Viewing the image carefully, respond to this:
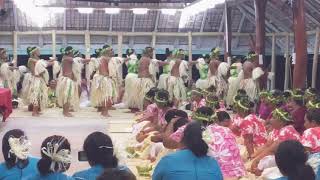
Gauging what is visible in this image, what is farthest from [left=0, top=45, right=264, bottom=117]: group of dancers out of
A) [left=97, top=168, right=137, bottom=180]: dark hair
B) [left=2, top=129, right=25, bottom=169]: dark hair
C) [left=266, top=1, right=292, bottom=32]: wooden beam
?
[left=97, top=168, right=137, bottom=180]: dark hair

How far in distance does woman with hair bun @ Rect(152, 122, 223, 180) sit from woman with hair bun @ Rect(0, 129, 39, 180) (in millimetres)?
709

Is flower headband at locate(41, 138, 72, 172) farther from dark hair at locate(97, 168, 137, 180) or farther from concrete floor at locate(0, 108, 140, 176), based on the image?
concrete floor at locate(0, 108, 140, 176)

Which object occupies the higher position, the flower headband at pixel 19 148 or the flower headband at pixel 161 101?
the flower headband at pixel 19 148

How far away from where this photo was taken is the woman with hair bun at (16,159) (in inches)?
125

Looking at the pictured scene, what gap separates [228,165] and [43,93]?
535 centimetres

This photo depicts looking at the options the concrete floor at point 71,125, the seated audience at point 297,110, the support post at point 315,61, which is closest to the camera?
the seated audience at point 297,110

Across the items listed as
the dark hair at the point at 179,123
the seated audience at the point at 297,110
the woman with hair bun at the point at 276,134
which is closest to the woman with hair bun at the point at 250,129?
the woman with hair bun at the point at 276,134

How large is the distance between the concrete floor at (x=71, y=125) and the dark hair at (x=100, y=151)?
360 centimetres

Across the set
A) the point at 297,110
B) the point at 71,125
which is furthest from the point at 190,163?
the point at 71,125

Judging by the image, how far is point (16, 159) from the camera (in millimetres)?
3240

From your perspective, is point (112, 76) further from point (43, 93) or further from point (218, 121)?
point (218, 121)

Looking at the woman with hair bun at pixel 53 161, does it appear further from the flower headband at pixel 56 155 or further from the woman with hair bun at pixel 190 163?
the woman with hair bun at pixel 190 163

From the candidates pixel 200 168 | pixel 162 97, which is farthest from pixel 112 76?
pixel 200 168

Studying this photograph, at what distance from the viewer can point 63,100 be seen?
984cm
